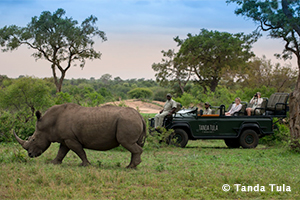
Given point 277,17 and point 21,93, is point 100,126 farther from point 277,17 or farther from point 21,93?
point 21,93

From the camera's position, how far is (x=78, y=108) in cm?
948

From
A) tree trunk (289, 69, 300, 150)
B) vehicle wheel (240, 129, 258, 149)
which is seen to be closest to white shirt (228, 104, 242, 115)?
vehicle wheel (240, 129, 258, 149)

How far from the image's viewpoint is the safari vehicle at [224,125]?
14727mm

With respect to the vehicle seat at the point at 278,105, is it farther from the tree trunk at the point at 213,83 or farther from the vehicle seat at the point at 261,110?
the tree trunk at the point at 213,83

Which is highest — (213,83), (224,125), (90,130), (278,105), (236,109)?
(213,83)

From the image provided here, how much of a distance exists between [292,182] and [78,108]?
5417mm

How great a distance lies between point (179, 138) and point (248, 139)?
290 cm

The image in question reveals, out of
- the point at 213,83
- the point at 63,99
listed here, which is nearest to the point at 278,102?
the point at 63,99

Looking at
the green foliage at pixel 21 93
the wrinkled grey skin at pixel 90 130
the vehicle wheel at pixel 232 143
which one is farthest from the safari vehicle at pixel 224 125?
the green foliage at pixel 21 93

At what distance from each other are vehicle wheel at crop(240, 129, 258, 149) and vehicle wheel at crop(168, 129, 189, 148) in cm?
234

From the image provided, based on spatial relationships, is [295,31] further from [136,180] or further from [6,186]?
[6,186]

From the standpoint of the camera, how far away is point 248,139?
15.1 meters

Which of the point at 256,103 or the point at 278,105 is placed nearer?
the point at 278,105

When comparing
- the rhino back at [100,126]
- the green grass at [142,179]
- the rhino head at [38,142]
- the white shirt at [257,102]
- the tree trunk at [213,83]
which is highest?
the tree trunk at [213,83]
